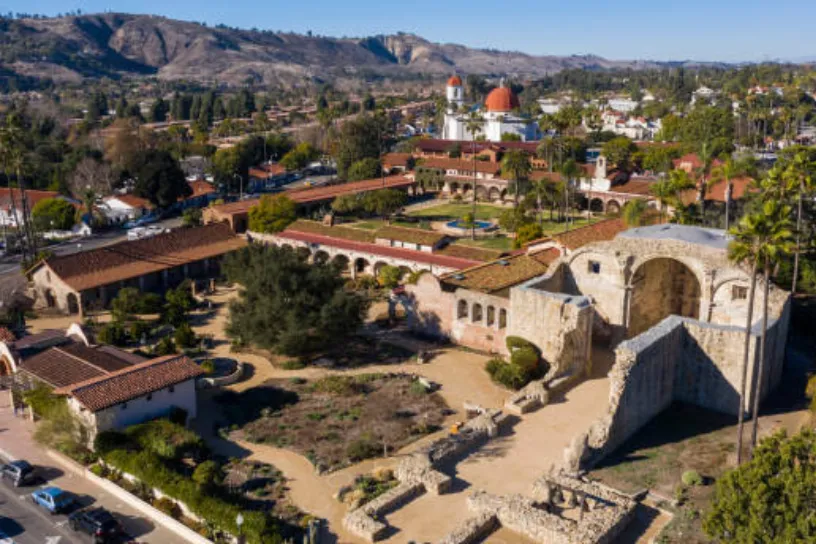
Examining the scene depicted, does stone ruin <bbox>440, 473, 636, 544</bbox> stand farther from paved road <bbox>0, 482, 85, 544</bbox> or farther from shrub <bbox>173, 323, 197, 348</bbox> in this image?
shrub <bbox>173, 323, 197, 348</bbox>

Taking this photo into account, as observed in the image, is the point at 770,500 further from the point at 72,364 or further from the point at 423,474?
the point at 72,364

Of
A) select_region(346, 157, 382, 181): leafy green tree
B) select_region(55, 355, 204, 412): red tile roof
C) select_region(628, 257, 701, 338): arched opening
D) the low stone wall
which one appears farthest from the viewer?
select_region(346, 157, 382, 181): leafy green tree

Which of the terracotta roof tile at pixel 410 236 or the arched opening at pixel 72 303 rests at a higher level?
the terracotta roof tile at pixel 410 236

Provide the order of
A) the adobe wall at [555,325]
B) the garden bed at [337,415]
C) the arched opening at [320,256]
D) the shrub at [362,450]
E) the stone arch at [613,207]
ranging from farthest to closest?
the stone arch at [613,207] → the arched opening at [320,256] → the adobe wall at [555,325] → the garden bed at [337,415] → the shrub at [362,450]

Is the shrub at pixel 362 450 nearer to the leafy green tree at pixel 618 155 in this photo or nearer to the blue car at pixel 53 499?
the blue car at pixel 53 499

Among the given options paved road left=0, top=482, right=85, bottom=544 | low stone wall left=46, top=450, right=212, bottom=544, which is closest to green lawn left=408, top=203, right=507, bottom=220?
low stone wall left=46, top=450, right=212, bottom=544

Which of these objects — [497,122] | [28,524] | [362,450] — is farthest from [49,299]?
[497,122]

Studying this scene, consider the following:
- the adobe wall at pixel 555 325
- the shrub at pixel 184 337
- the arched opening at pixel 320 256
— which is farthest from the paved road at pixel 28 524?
the arched opening at pixel 320 256
